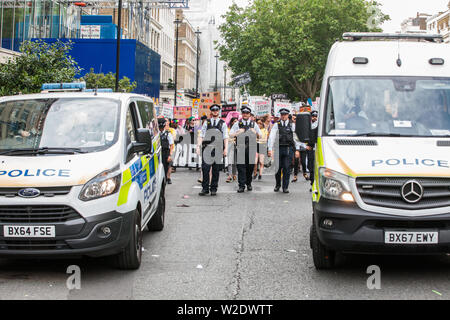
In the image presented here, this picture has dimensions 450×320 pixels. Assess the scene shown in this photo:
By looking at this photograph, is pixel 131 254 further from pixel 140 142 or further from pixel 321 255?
pixel 321 255

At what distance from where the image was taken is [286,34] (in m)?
49.6

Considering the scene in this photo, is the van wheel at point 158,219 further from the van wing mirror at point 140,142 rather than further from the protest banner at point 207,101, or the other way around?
the protest banner at point 207,101

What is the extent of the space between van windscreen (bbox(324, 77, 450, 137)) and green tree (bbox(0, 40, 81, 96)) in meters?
9.65

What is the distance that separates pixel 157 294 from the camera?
5.90 m

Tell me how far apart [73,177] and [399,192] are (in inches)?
121

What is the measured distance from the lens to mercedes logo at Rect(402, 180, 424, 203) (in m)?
6.02

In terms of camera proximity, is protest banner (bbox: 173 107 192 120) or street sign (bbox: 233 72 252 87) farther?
protest banner (bbox: 173 107 192 120)

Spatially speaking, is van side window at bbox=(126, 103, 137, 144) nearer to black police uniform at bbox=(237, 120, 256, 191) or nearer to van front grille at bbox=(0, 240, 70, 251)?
van front grille at bbox=(0, 240, 70, 251)

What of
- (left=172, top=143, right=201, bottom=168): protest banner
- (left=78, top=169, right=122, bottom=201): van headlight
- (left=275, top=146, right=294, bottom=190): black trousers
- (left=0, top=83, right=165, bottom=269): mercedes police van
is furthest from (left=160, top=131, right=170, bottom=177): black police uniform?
(left=78, top=169, right=122, bottom=201): van headlight

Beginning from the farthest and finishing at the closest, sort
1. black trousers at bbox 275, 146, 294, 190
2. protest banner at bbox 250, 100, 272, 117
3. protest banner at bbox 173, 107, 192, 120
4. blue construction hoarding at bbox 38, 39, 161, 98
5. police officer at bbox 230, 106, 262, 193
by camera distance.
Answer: protest banner at bbox 173, 107, 192, 120, blue construction hoarding at bbox 38, 39, 161, 98, protest banner at bbox 250, 100, 272, 117, black trousers at bbox 275, 146, 294, 190, police officer at bbox 230, 106, 262, 193

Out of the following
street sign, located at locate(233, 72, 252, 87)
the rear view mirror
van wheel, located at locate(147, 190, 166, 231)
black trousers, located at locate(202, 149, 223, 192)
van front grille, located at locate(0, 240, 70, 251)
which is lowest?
van front grille, located at locate(0, 240, 70, 251)

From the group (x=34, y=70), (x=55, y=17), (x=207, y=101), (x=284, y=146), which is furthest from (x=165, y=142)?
(x=55, y=17)

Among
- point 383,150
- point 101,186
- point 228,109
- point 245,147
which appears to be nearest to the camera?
point 101,186

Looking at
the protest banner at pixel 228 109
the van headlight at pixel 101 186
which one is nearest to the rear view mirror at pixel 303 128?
the van headlight at pixel 101 186
